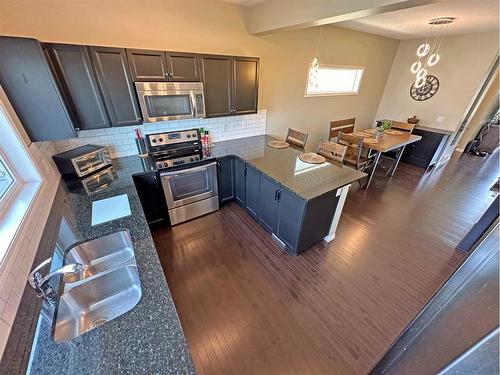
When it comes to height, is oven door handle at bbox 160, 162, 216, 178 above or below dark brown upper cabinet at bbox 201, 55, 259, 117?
below

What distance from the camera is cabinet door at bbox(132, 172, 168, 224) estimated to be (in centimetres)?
229

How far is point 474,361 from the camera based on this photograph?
41 cm

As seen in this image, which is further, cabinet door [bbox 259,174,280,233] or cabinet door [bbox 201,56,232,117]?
cabinet door [bbox 201,56,232,117]

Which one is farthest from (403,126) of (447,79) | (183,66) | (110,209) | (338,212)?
(110,209)

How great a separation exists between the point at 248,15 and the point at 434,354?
11.7 feet

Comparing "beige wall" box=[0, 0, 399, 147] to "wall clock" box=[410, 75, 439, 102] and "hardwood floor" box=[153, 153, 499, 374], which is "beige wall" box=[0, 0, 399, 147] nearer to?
"wall clock" box=[410, 75, 439, 102]

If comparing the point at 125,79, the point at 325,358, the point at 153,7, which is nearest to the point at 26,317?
the point at 325,358

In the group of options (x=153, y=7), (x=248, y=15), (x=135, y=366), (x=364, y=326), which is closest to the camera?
(x=135, y=366)

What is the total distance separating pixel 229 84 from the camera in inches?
104

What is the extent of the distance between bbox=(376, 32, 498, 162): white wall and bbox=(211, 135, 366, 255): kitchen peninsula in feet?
12.7

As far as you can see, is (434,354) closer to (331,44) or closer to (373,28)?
(331,44)

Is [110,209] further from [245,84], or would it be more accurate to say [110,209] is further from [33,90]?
[245,84]

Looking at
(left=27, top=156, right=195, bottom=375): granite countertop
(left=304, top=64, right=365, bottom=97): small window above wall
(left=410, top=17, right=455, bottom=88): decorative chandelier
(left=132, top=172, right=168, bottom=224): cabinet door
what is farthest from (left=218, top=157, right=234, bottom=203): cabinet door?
(left=410, top=17, right=455, bottom=88): decorative chandelier

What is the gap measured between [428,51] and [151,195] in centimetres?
514
